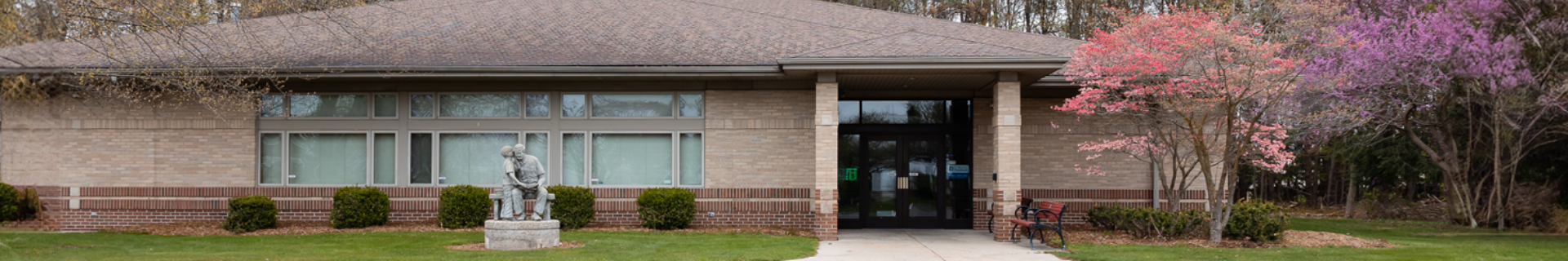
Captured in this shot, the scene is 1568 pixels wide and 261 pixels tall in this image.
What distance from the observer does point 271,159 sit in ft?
44.0

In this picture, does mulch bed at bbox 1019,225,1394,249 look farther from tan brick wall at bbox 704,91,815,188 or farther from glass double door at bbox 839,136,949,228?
tan brick wall at bbox 704,91,815,188

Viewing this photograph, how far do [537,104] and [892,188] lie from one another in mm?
Answer: 5222

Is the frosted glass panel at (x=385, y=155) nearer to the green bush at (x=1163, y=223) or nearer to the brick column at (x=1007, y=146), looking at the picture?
the brick column at (x=1007, y=146)

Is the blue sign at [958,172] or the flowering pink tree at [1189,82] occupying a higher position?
the flowering pink tree at [1189,82]

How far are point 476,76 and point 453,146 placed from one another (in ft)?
4.79

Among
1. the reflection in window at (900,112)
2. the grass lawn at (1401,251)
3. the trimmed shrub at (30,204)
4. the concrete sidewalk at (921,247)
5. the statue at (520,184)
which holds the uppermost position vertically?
the reflection in window at (900,112)

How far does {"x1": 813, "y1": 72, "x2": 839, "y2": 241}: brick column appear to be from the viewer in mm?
11664

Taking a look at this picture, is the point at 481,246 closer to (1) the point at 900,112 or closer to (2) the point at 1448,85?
(1) the point at 900,112

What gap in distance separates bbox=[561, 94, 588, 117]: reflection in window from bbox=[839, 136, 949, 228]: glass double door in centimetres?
390

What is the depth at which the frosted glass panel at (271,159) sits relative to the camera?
13391 millimetres

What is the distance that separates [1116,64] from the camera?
1112 centimetres

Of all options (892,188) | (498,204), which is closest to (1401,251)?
(892,188)

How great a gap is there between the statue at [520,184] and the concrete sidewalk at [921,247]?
3.10m

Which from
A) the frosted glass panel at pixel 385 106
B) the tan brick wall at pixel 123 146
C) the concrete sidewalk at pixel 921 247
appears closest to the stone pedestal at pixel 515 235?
the concrete sidewalk at pixel 921 247
